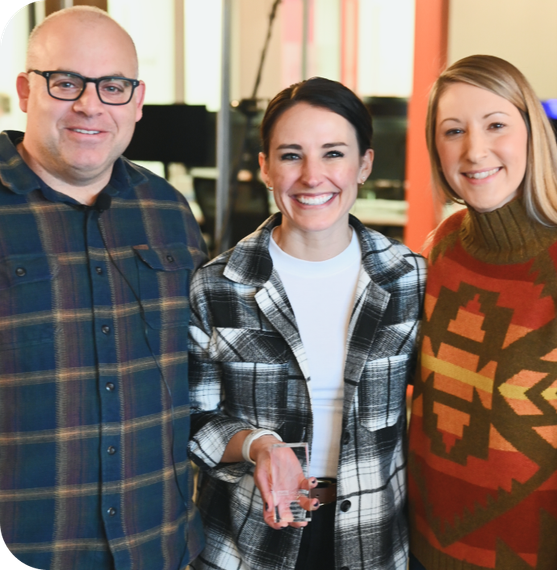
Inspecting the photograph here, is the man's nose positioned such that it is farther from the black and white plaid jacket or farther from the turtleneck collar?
the turtleneck collar

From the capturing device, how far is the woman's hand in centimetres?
140

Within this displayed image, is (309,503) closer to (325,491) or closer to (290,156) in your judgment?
(325,491)

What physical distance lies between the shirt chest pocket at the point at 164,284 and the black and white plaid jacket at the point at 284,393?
38mm

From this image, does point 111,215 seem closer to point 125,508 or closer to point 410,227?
point 125,508

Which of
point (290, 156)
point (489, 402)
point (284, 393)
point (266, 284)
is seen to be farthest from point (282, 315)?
point (489, 402)

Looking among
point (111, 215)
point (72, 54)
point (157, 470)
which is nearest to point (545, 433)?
point (157, 470)

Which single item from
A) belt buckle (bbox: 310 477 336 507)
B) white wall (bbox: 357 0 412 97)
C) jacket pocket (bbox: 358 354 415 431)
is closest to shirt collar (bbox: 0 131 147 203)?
jacket pocket (bbox: 358 354 415 431)

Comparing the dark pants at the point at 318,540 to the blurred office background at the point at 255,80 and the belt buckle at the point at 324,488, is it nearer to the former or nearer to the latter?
the belt buckle at the point at 324,488

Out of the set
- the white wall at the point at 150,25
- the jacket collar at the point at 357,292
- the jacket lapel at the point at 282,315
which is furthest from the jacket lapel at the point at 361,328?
the white wall at the point at 150,25

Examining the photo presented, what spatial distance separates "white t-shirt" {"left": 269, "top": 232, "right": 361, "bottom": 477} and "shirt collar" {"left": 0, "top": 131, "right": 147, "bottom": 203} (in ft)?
1.37

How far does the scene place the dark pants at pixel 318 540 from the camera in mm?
1655

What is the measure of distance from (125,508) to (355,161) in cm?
101

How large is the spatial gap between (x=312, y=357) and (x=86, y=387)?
535 millimetres

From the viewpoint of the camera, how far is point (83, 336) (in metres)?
1.56
